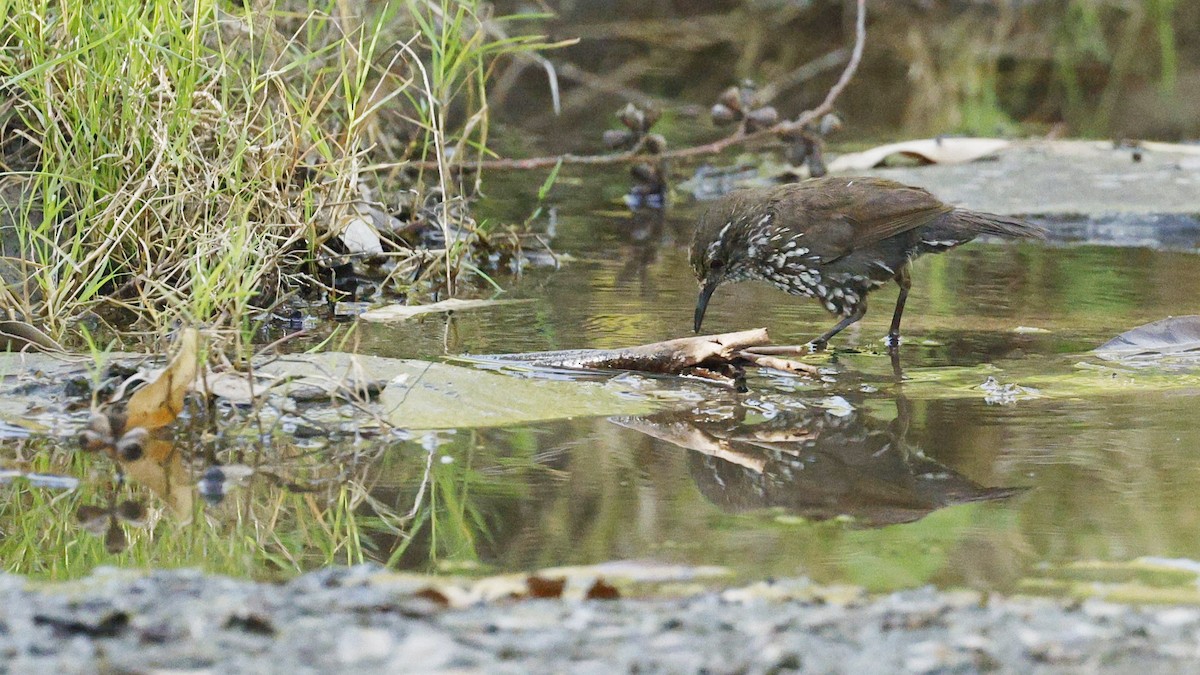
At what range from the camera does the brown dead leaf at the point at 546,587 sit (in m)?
3.03

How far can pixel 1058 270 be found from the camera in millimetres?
7109

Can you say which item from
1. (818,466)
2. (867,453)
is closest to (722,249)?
(867,453)

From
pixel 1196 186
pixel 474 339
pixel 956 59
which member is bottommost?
pixel 474 339

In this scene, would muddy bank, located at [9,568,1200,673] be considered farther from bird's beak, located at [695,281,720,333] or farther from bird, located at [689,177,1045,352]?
bird, located at [689,177,1045,352]

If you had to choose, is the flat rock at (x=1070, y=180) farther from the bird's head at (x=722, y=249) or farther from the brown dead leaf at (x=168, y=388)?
the brown dead leaf at (x=168, y=388)

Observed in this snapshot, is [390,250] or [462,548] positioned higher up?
[390,250]

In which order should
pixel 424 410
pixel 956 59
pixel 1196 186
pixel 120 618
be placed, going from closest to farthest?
1. pixel 120 618
2. pixel 424 410
3. pixel 1196 186
4. pixel 956 59

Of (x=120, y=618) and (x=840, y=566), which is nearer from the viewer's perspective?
(x=120, y=618)

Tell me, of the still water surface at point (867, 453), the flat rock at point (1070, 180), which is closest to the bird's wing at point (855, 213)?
the still water surface at point (867, 453)

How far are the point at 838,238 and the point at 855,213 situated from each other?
0.43ft

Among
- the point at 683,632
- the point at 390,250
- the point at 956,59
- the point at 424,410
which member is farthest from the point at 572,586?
the point at 956,59

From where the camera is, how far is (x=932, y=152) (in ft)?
29.7

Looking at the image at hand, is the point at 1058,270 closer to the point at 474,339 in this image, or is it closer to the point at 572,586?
the point at 474,339

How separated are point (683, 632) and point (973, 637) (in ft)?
1.70
